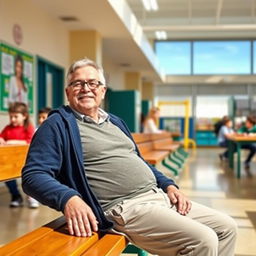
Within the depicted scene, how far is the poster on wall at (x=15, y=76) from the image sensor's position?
6.35 m

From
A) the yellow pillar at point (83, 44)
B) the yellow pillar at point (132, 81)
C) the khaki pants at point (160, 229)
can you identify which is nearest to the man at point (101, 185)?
the khaki pants at point (160, 229)

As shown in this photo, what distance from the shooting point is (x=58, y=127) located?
5.66 ft

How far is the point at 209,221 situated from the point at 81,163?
66 cm

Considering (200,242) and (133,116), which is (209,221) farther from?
(133,116)

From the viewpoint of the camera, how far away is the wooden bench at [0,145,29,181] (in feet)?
7.93

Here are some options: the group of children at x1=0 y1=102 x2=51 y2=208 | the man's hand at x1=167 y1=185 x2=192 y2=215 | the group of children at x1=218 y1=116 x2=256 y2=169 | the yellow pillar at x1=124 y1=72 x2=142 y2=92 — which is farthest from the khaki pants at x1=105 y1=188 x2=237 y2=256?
the yellow pillar at x1=124 y1=72 x2=142 y2=92

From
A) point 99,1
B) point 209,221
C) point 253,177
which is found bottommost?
point 253,177

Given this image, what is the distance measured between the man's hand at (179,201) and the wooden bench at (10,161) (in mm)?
A: 902

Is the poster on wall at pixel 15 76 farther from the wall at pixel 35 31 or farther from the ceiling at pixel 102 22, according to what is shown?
the ceiling at pixel 102 22

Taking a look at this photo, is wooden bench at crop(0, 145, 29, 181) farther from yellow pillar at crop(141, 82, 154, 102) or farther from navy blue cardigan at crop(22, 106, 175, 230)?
yellow pillar at crop(141, 82, 154, 102)

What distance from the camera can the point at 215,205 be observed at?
484cm

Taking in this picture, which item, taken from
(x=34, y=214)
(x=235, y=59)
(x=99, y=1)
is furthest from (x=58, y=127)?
(x=235, y=59)

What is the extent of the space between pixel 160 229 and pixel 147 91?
1705 centimetres

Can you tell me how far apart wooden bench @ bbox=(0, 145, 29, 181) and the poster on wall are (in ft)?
12.6
